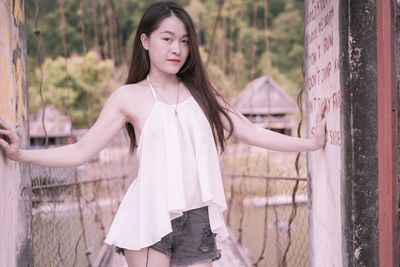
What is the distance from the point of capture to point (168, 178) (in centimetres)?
148

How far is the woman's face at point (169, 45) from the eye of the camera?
154 cm

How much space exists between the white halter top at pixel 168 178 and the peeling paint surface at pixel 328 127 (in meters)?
0.34

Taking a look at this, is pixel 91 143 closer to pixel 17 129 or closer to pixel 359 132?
pixel 17 129

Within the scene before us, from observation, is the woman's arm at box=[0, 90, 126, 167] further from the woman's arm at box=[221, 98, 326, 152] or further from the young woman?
the woman's arm at box=[221, 98, 326, 152]

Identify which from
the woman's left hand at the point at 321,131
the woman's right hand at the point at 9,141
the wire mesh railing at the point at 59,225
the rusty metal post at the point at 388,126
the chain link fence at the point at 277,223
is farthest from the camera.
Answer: the chain link fence at the point at 277,223

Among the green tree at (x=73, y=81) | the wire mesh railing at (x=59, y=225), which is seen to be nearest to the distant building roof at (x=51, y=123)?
the green tree at (x=73, y=81)

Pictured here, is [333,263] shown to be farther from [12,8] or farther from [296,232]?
[296,232]

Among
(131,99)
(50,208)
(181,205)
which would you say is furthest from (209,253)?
(50,208)

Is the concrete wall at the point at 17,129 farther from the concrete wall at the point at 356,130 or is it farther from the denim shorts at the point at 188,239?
the concrete wall at the point at 356,130

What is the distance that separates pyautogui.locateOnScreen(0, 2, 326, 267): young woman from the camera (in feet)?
4.88

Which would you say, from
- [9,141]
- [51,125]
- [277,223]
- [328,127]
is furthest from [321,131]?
[51,125]

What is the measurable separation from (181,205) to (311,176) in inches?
26.9

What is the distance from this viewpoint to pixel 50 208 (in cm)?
294

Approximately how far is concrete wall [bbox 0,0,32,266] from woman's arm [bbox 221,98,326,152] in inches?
23.7
